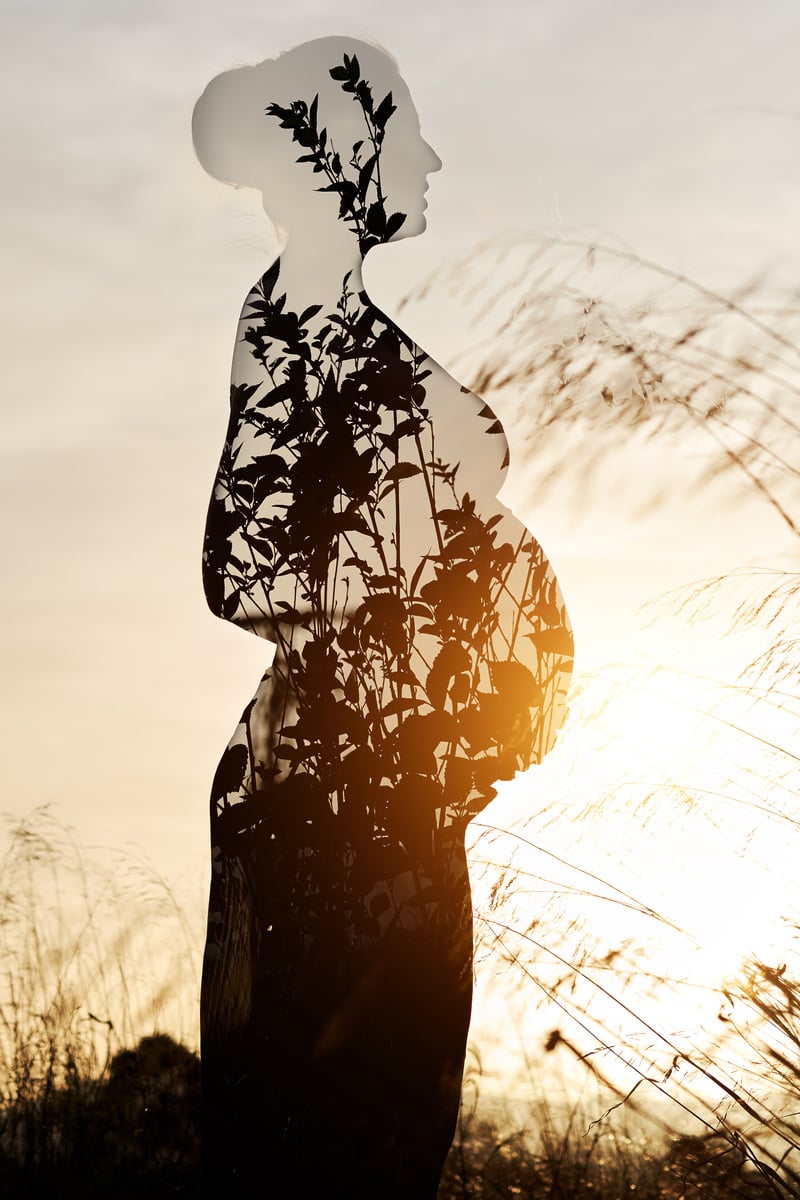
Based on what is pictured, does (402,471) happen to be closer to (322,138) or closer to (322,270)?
(322,270)

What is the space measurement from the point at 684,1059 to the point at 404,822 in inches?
24.1

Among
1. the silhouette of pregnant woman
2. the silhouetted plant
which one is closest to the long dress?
the silhouette of pregnant woman

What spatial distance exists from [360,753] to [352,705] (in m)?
A: 0.09

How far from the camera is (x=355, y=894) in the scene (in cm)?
218

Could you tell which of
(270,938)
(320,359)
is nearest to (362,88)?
(320,359)

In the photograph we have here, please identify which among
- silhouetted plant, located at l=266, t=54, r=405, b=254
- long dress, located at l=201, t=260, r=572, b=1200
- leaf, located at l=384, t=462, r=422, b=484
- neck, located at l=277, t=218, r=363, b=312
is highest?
silhouetted plant, located at l=266, t=54, r=405, b=254

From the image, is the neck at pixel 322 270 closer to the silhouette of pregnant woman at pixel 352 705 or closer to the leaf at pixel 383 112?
the silhouette of pregnant woman at pixel 352 705

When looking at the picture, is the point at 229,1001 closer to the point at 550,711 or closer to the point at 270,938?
the point at 270,938

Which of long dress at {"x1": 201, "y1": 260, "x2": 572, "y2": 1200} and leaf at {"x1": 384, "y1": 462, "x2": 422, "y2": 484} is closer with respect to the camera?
long dress at {"x1": 201, "y1": 260, "x2": 572, "y2": 1200}

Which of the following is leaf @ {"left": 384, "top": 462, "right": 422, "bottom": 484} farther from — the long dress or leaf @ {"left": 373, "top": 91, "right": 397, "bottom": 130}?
leaf @ {"left": 373, "top": 91, "right": 397, "bottom": 130}

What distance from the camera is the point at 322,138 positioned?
7.86 ft

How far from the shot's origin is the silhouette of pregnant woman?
2.16 m

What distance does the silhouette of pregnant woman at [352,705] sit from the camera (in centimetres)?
216

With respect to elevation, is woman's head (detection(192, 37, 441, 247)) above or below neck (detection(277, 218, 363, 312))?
above
